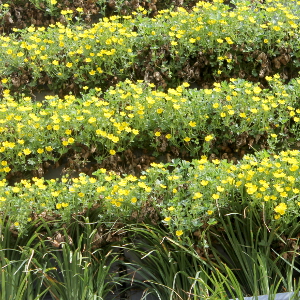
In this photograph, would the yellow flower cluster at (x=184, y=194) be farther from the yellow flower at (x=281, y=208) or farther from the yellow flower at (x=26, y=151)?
the yellow flower at (x=26, y=151)

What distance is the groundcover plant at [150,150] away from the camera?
355 cm

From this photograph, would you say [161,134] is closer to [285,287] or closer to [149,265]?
[149,265]

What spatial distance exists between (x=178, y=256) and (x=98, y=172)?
2.77 ft

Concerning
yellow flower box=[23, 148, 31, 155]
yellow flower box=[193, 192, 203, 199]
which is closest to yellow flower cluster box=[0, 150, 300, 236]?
yellow flower box=[193, 192, 203, 199]

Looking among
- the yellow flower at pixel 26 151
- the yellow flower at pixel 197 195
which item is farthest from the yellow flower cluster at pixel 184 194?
the yellow flower at pixel 26 151

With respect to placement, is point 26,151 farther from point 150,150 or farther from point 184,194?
point 184,194

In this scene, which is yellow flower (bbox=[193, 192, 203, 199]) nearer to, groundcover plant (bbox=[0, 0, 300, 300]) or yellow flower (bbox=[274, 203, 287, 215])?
groundcover plant (bbox=[0, 0, 300, 300])

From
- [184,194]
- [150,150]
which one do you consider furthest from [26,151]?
[184,194]

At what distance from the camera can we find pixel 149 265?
3.65 m

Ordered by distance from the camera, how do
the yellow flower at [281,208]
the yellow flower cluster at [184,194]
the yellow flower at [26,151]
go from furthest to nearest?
the yellow flower at [26,151] → the yellow flower cluster at [184,194] → the yellow flower at [281,208]

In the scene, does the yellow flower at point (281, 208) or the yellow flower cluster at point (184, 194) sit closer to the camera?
the yellow flower at point (281, 208)

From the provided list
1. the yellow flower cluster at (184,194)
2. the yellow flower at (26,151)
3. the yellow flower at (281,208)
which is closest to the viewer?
the yellow flower at (281,208)

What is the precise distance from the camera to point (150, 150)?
4.55 metres

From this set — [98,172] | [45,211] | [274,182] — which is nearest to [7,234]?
[45,211]
